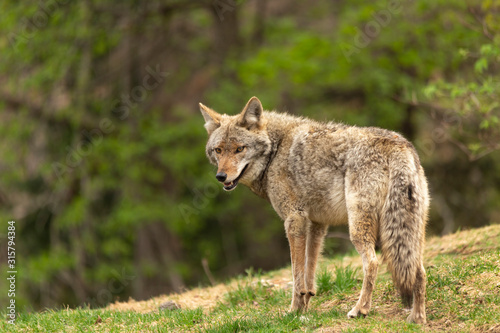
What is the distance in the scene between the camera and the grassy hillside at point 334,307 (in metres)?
6.06

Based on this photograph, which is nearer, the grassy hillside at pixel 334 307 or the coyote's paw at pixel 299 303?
the grassy hillside at pixel 334 307

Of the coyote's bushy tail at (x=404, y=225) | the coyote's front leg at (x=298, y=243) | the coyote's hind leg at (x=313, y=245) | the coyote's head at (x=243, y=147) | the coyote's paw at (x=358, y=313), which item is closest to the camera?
the coyote's bushy tail at (x=404, y=225)

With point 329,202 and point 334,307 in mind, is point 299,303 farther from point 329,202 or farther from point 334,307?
point 329,202

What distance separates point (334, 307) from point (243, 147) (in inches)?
88.3

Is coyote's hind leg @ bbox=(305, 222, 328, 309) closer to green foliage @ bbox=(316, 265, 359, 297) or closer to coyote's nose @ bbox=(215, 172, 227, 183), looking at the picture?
green foliage @ bbox=(316, 265, 359, 297)

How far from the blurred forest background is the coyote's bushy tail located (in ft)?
32.2

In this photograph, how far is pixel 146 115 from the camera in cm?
1828

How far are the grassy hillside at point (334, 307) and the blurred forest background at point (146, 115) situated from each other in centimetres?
782

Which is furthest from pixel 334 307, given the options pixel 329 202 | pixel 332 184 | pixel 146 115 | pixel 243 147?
pixel 146 115

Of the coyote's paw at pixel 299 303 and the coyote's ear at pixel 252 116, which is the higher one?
the coyote's ear at pixel 252 116

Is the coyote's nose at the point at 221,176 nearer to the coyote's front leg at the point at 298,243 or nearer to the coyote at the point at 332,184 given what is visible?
the coyote at the point at 332,184

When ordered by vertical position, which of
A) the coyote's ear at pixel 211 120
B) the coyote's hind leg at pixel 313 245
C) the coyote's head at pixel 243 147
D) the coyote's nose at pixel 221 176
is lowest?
the coyote's hind leg at pixel 313 245

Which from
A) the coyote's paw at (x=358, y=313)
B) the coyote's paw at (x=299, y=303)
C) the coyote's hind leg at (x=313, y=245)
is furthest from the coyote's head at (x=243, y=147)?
the coyote's paw at (x=358, y=313)

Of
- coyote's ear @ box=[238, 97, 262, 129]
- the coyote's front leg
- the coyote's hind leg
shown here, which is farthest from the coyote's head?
the coyote's hind leg
